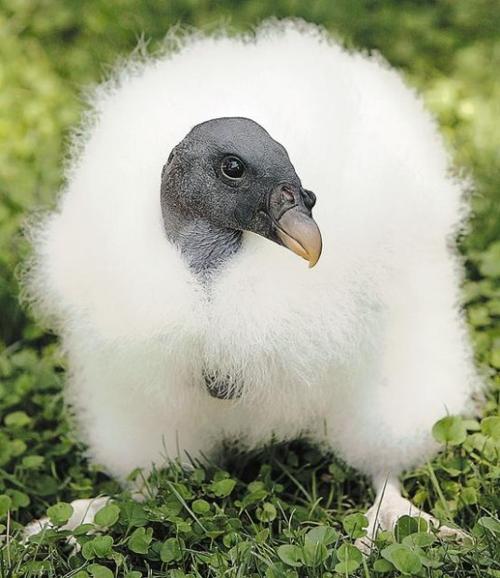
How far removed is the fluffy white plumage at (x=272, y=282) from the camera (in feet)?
8.89

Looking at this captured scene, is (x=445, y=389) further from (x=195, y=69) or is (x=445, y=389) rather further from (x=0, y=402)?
(x=0, y=402)

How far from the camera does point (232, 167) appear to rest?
8.72ft

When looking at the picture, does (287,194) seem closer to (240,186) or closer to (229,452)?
(240,186)

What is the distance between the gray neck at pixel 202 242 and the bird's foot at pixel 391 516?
809 millimetres

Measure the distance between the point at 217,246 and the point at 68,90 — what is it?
94.8 inches

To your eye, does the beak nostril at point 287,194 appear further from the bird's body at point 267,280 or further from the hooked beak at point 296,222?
the bird's body at point 267,280

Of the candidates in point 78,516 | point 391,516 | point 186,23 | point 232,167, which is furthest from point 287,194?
point 186,23

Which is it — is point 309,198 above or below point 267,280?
above

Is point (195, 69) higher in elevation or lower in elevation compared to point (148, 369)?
higher

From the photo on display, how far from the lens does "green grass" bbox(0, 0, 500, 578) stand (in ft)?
9.16

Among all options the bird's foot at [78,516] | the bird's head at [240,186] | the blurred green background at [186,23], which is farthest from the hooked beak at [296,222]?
the blurred green background at [186,23]

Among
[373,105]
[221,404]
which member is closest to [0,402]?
[221,404]

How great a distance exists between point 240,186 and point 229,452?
103cm

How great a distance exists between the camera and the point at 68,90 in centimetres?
491
